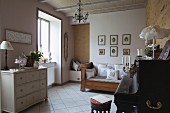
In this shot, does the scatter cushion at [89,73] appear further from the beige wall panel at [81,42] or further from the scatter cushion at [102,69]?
the beige wall panel at [81,42]

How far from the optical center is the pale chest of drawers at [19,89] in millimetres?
2816

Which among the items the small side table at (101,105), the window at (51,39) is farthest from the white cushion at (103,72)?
the small side table at (101,105)

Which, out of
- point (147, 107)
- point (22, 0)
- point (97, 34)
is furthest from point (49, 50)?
point (147, 107)

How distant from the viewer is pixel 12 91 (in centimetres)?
281

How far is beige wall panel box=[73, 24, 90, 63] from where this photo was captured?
6363 millimetres

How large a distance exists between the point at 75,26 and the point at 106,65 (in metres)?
2.44

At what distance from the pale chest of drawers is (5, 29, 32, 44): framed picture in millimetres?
859

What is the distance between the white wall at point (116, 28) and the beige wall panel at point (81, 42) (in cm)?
59

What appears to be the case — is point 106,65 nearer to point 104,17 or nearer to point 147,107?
point 104,17

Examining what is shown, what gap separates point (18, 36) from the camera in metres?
3.49

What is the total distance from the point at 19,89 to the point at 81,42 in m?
3.96

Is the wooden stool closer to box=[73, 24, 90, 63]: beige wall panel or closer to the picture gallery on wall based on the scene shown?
the picture gallery on wall

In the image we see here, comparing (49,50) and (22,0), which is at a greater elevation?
(22,0)

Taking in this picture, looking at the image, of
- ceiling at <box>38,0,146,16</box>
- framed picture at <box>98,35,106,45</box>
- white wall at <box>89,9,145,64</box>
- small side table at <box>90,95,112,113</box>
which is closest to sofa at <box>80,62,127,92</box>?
white wall at <box>89,9,145,64</box>
